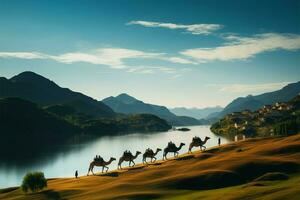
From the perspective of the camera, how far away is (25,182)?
66312 mm

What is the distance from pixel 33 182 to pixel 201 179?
27.2 m

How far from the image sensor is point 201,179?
57875 millimetres

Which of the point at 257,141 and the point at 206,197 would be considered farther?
the point at 257,141

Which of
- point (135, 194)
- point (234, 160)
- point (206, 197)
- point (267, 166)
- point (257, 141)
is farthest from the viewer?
point (257, 141)

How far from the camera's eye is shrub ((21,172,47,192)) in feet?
217

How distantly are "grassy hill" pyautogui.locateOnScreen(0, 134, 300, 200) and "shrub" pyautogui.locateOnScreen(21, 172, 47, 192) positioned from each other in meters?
1.42

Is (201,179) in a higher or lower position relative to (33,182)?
higher

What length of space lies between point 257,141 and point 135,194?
4498 cm

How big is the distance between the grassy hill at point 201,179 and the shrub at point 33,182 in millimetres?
1419

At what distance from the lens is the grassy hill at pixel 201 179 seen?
50.2 metres

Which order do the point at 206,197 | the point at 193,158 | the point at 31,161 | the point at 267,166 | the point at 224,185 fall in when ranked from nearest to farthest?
the point at 206,197, the point at 224,185, the point at 267,166, the point at 193,158, the point at 31,161

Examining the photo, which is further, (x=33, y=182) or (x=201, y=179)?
(x=33, y=182)

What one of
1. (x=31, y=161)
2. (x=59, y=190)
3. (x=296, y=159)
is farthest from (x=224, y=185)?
(x=31, y=161)

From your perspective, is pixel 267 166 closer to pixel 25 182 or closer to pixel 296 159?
pixel 296 159
